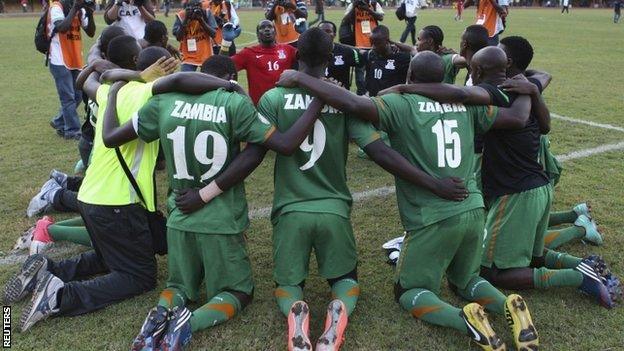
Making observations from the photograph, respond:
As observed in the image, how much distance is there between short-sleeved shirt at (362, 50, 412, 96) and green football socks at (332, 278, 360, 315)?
3.58 meters

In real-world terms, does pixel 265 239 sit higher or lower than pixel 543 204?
lower

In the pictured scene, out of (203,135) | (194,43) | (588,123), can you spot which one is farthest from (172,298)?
(588,123)

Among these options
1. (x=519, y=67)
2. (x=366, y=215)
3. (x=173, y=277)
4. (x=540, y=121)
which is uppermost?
(x=519, y=67)

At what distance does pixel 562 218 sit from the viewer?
4902mm

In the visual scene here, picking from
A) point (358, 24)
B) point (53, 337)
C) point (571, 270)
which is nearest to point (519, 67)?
point (571, 270)

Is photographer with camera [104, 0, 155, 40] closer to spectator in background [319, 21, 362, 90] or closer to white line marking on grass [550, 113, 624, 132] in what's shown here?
spectator in background [319, 21, 362, 90]

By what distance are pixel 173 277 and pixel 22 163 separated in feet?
14.4

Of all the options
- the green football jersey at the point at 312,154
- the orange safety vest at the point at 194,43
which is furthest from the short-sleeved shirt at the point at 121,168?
the orange safety vest at the point at 194,43

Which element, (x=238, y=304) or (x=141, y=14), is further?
(x=141, y=14)

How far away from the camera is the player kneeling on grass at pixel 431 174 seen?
135 inches

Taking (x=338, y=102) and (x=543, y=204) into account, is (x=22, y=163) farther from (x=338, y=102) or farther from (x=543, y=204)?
(x=543, y=204)

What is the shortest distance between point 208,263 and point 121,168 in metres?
0.95

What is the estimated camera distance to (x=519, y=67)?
13.7ft

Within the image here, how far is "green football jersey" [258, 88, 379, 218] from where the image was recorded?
3518 millimetres
